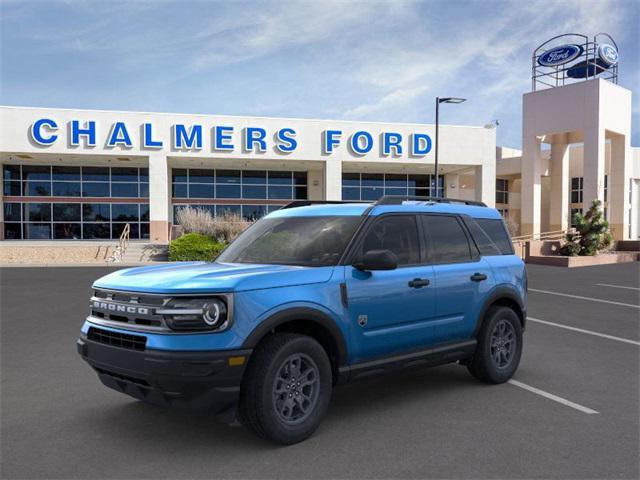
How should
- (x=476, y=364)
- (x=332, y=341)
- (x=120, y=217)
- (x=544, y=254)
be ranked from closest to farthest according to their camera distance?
(x=332, y=341), (x=476, y=364), (x=544, y=254), (x=120, y=217)

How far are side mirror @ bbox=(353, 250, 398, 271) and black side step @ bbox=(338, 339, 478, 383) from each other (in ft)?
2.76

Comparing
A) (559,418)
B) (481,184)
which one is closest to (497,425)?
(559,418)

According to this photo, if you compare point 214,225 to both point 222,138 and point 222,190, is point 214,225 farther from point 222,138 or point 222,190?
point 222,190

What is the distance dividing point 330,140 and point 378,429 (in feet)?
99.8

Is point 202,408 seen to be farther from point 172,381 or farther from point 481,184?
point 481,184

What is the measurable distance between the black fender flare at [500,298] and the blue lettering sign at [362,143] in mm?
28799

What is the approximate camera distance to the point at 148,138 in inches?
1247

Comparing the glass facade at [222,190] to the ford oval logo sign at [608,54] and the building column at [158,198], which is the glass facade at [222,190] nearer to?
the building column at [158,198]

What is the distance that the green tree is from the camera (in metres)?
26.3

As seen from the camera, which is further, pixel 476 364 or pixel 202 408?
pixel 476 364

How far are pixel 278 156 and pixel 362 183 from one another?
8526mm

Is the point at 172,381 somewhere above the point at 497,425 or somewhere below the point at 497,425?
above

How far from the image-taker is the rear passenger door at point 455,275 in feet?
17.9

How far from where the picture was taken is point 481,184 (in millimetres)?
36688
